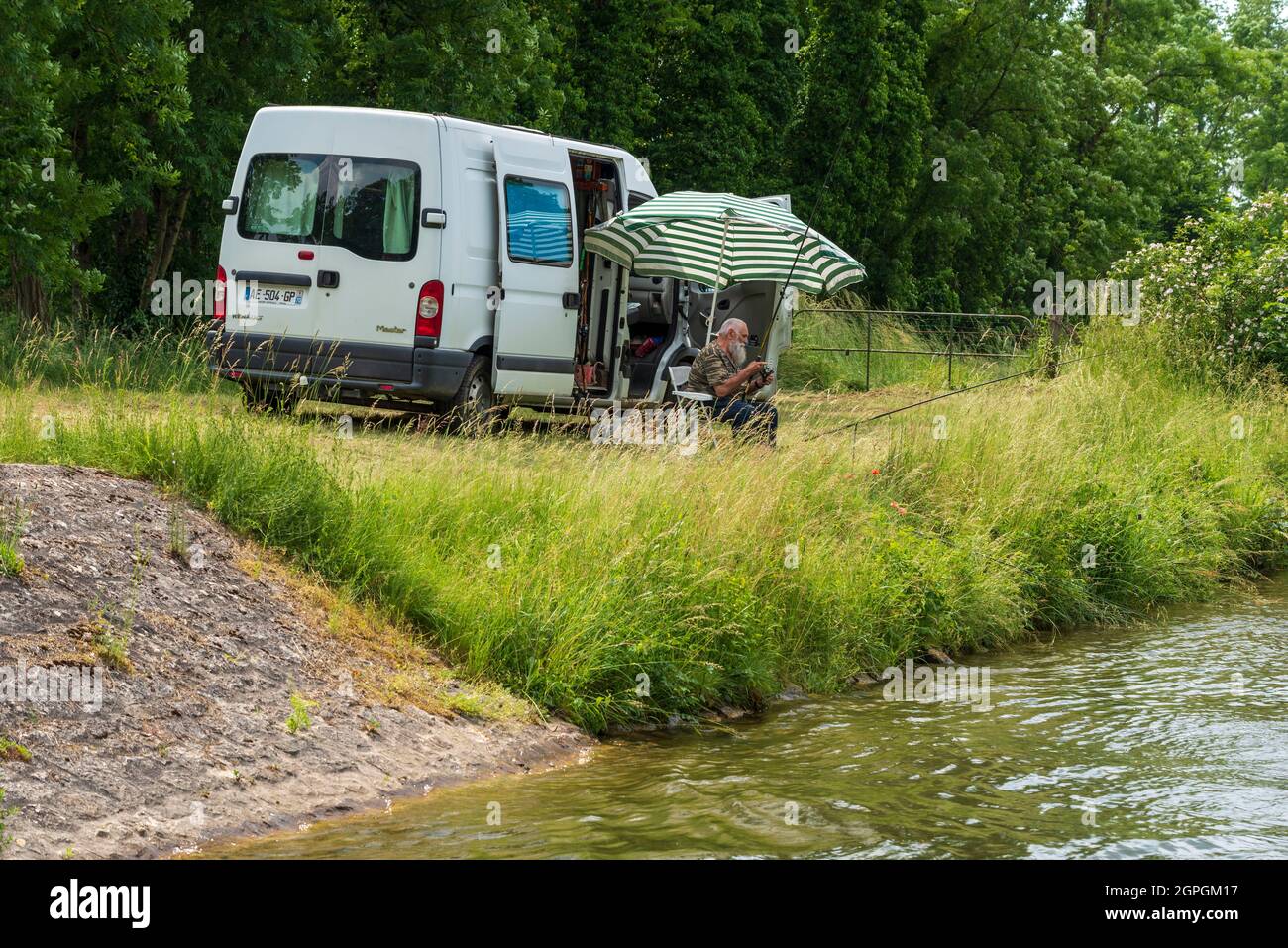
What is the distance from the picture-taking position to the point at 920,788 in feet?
25.3

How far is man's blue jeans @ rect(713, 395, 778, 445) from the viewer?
39.4ft

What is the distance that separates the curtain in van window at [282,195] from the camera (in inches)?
542

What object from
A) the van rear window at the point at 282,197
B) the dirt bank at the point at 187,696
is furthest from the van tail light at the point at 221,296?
the dirt bank at the point at 187,696

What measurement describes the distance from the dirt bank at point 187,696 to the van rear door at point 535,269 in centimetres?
594

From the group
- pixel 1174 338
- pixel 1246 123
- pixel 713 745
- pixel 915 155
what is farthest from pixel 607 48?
pixel 1246 123

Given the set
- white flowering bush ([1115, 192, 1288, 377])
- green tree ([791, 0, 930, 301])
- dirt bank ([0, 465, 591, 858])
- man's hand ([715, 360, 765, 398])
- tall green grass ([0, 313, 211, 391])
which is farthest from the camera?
green tree ([791, 0, 930, 301])

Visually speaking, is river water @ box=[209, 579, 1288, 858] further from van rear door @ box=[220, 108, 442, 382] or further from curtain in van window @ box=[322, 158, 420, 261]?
curtain in van window @ box=[322, 158, 420, 261]

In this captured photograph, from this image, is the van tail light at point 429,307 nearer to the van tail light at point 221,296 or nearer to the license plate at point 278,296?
the license plate at point 278,296

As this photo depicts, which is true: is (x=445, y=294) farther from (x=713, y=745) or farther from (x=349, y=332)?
(x=713, y=745)

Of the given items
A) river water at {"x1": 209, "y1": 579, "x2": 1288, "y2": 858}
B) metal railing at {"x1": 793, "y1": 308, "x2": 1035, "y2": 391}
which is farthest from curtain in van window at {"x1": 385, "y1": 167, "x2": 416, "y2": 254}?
metal railing at {"x1": 793, "y1": 308, "x2": 1035, "y2": 391}

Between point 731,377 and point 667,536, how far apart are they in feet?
12.6

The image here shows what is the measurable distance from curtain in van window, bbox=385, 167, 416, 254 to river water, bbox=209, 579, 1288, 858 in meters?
6.00

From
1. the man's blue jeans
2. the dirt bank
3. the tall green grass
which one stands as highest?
the tall green grass

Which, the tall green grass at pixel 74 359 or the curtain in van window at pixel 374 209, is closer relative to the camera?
the tall green grass at pixel 74 359
